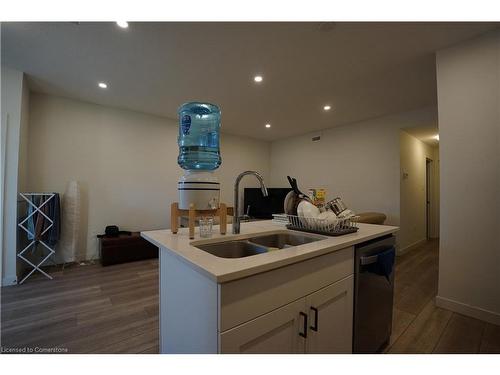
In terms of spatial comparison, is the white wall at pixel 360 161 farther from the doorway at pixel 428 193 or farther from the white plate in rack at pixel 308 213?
the white plate in rack at pixel 308 213

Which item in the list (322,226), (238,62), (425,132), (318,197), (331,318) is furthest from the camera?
(425,132)

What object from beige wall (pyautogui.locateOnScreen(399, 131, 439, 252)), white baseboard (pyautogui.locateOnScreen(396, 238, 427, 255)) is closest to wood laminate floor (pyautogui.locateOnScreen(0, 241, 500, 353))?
white baseboard (pyautogui.locateOnScreen(396, 238, 427, 255))

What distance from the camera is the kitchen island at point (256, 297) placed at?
0.68 metres

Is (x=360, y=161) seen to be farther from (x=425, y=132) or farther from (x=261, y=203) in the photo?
(x=261, y=203)

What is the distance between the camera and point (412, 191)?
4.07 metres

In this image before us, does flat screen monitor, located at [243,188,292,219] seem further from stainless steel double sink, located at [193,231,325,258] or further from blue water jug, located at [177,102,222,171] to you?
stainless steel double sink, located at [193,231,325,258]

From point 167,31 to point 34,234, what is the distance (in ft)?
9.38

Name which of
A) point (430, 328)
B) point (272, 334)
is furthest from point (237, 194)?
point (430, 328)

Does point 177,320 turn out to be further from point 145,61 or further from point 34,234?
point 34,234

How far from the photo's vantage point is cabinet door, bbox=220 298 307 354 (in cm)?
69

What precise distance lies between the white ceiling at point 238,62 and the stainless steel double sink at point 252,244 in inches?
65.0

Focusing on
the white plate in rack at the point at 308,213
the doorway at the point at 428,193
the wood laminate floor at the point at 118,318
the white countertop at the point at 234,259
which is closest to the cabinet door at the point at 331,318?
the white countertop at the point at 234,259

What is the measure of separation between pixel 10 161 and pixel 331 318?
3.55 m

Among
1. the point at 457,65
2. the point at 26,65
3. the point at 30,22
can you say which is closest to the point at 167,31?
the point at 30,22
